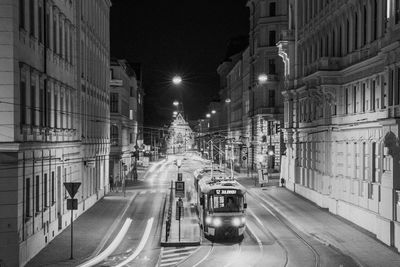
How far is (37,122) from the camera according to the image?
2656 cm

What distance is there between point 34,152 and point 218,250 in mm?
8970

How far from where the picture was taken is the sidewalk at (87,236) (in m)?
25.0

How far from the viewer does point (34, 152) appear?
25.6 meters

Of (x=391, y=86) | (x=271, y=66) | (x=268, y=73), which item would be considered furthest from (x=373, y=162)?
(x=271, y=66)

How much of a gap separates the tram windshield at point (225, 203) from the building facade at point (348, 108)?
22.4 feet

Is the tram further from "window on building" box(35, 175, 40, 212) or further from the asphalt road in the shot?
"window on building" box(35, 175, 40, 212)

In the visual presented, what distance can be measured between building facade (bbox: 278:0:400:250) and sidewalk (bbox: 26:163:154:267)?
13.2 m

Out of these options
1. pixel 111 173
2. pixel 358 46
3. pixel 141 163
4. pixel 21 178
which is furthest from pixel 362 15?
pixel 141 163

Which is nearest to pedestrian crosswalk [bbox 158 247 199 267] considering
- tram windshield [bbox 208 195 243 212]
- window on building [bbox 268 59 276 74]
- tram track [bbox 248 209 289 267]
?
tram windshield [bbox 208 195 243 212]

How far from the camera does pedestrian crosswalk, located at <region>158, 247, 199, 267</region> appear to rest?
2480 cm

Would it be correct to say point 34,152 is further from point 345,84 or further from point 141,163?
point 141,163

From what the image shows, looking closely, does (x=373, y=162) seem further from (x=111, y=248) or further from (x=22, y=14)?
(x=22, y=14)

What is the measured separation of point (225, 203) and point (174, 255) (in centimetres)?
502

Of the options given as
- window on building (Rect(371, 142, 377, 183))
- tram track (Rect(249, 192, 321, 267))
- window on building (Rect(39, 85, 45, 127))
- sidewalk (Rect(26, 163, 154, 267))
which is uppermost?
window on building (Rect(39, 85, 45, 127))
